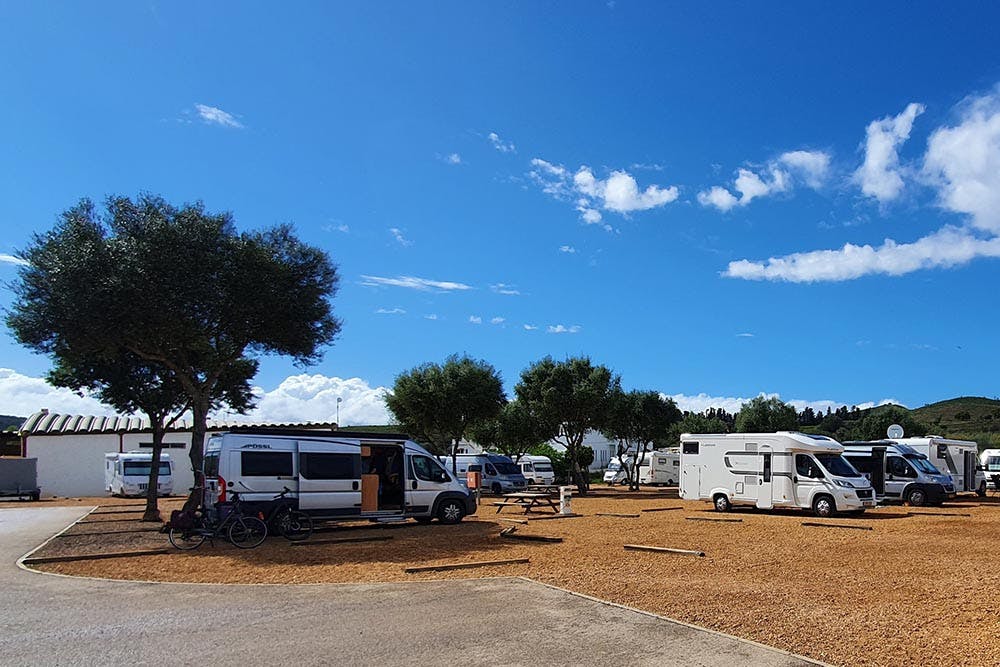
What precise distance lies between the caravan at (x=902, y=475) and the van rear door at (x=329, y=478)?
18.6 metres

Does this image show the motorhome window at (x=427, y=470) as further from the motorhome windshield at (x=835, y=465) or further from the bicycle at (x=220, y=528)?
the motorhome windshield at (x=835, y=465)

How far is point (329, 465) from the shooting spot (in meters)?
16.8

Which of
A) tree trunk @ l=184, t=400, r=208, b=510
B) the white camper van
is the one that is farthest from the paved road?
the white camper van

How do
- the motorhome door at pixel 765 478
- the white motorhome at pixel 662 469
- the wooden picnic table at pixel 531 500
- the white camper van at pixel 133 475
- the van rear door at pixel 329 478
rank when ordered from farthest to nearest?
the white motorhome at pixel 662 469
the white camper van at pixel 133 475
the wooden picnic table at pixel 531 500
the motorhome door at pixel 765 478
the van rear door at pixel 329 478

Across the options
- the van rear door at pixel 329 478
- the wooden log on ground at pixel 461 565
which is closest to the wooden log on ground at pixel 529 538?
the wooden log on ground at pixel 461 565

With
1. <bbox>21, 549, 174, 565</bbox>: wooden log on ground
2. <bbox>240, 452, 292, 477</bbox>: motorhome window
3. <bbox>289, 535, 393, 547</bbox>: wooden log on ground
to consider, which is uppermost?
<bbox>240, 452, 292, 477</bbox>: motorhome window

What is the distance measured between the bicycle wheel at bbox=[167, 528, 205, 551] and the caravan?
21940 millimetres

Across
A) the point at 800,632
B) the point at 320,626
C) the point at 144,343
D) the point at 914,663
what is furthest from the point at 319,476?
the point at 914,663

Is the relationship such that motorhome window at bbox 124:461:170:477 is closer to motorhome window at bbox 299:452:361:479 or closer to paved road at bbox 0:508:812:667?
motorhome window at bbox 299:452:361:479

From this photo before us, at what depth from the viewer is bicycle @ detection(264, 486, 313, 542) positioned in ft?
51.6

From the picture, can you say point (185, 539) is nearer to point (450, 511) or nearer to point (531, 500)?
point (450, 511)

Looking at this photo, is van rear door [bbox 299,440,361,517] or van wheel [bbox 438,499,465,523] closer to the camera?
van rear door [bbox 299,440,361,517]

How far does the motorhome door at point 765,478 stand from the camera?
22.5m

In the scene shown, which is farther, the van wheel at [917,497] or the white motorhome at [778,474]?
the van wheel at [917,497]
